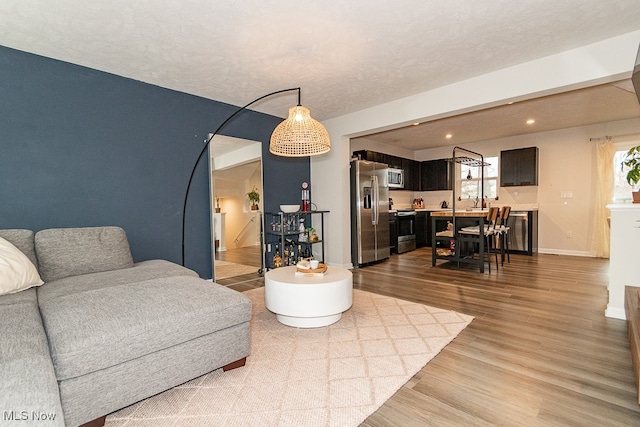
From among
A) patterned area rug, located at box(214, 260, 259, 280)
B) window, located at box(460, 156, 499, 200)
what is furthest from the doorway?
window, located at box(460, 156, 499, 200)

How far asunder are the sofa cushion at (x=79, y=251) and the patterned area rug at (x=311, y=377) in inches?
58.2

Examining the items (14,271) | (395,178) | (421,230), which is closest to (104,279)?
(14,271)

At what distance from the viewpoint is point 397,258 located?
5.98m

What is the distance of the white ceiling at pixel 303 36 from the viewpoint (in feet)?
7.22

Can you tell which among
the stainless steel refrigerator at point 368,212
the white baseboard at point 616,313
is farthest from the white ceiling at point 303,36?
the white baseboard at point 616,313

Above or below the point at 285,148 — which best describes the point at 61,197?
below

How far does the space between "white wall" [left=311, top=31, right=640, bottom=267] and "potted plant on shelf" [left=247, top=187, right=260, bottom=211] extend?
119 cm

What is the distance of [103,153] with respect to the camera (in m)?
3.17

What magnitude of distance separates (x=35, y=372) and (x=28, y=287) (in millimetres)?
1441

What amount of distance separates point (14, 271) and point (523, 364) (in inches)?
138

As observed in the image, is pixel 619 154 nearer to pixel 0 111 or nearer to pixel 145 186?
pixel 145 186

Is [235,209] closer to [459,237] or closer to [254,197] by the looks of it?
[254,197]

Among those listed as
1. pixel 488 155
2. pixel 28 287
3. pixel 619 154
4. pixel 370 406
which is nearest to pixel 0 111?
pixel 28 287

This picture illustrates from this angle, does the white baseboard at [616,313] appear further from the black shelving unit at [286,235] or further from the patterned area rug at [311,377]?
the black shelving unit at [286,235]
